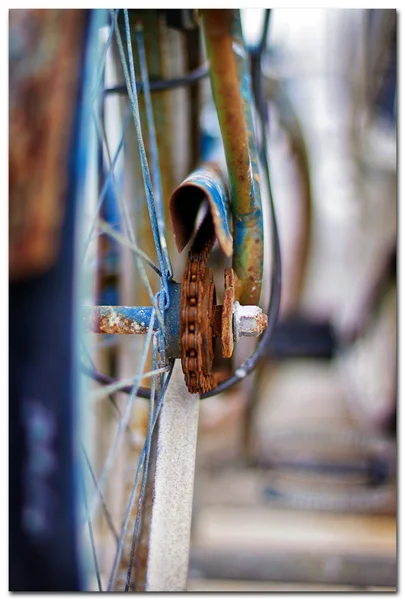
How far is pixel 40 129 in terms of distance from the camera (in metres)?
0.74

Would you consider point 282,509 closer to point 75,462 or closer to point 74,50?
point 75,462

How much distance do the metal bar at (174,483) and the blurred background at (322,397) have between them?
1.95ft

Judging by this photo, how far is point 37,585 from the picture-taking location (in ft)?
2.54

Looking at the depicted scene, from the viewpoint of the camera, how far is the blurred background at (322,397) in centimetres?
140

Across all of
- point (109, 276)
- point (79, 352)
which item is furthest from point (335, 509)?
point (79, 352)

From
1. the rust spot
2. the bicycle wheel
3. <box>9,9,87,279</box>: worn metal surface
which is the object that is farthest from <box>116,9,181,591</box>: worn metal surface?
the rust spot

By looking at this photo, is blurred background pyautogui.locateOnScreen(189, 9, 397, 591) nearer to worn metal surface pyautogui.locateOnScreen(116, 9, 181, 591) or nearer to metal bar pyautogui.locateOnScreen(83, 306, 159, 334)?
worn metal surface pyautogui.locateOnScreen(116, 9, 181, 591)

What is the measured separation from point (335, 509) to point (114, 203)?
1.16 m

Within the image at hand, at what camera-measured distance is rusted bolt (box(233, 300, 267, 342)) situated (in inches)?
24.7

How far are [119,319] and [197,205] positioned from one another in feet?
0.49

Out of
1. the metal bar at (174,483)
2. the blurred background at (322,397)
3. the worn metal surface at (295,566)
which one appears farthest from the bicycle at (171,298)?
the worn metal surface at (295,566)

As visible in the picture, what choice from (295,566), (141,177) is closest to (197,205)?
(141,177)

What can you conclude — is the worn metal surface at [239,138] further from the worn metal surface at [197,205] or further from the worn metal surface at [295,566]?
the worn metal surface at [295,566]

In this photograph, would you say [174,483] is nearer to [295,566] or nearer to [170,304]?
[170,304]
